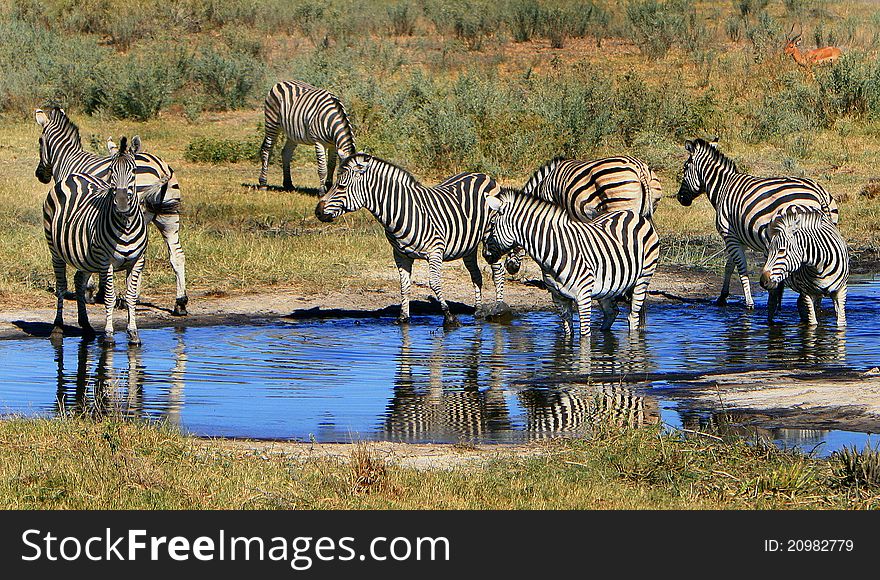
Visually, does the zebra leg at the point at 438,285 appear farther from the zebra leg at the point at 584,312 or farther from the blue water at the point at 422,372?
the zebra leg at the point at 584,312

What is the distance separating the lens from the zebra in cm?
1270

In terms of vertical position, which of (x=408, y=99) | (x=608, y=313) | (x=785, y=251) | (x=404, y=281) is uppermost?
(x=408, y=99)

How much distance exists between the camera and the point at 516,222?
1212 cm

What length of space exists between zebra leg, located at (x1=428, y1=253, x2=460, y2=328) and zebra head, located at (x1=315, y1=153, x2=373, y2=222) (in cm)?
91

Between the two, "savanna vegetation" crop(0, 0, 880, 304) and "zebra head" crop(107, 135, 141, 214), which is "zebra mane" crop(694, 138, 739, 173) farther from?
"zebra head" crop(107, 135, 141, 214)

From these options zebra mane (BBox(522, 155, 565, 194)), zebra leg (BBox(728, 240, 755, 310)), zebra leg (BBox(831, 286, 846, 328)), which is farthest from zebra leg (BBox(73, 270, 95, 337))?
zebra leg (BBox(831, 286, 846, 328))

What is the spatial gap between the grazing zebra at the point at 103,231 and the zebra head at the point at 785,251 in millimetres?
5599

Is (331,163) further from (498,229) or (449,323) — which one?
(498,229)

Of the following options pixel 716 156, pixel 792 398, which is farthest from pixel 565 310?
pixel 716 156

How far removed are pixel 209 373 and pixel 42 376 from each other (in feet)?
4.23

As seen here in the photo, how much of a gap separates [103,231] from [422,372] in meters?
3.07

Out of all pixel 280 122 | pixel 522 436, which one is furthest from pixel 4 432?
pixel 280 122

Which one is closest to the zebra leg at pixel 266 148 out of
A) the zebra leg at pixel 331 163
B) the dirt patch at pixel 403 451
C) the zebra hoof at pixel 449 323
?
the zebra leg at pixel 331 163

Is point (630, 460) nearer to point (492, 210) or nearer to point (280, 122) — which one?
point (492, 210)
